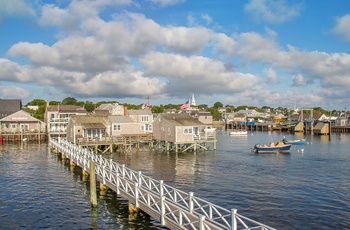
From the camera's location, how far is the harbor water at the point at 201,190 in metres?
22.7

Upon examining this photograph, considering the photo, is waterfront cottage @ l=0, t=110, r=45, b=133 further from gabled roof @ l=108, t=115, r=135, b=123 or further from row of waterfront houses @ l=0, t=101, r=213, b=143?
gabled roof @ l=108, t=115, r=135, b=123

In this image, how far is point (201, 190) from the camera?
30.7 m

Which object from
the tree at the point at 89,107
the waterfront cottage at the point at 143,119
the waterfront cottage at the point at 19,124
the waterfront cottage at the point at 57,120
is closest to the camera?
the waterfront cottage at the point at 143,119

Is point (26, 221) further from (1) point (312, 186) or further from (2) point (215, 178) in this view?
(1) point (312, 186)

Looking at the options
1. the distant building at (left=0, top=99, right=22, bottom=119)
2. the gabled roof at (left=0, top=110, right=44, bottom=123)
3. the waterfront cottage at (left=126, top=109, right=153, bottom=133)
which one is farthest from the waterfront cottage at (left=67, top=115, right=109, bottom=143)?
the distant building at (left=0, top=99, right=22, bottom=119)

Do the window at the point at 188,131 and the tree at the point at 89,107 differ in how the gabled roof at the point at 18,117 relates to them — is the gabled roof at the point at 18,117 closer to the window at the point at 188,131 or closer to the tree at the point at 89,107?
the window at the point at 188,131

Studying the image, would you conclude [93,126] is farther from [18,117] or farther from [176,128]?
[18,117]

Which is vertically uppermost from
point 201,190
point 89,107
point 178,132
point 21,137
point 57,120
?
point 89,107

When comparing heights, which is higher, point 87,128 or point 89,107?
point 89,107

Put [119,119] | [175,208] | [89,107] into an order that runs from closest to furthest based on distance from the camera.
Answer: [175,208]
[119,119]
[89,107]

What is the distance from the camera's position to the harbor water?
22672 mm

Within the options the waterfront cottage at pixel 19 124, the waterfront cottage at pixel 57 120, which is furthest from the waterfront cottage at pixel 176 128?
the waterfront cottage at pixel 19 124

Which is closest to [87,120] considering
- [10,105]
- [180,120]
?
[180,120]

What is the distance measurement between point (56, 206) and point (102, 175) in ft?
15.9
